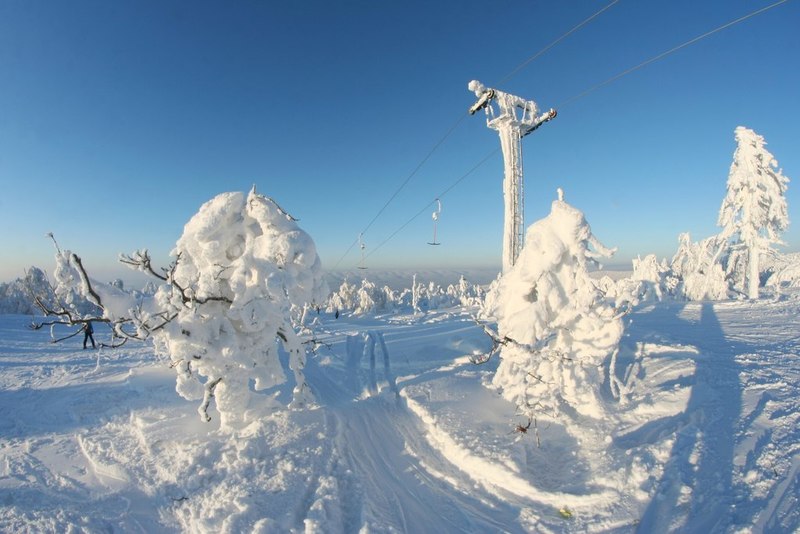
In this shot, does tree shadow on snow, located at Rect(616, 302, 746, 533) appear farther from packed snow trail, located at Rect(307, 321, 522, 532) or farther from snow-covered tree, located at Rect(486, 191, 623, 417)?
packed snow trail, located at Rect(307, 321, 522, 532)

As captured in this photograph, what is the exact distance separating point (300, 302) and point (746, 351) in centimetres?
1232

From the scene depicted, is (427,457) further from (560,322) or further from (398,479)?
(560,322)

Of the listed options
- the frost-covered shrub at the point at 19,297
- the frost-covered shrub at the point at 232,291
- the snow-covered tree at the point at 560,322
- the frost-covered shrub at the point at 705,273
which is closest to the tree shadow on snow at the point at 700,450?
the snow-covered tree at the point at 560,322

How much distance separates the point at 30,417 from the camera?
866cm

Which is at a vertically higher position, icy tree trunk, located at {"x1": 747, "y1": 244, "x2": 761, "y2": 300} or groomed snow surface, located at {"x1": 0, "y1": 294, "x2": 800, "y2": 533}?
icy tree trunk, located at {"x1": 747, "y1": 244, "x2": 761, "y2": 300}

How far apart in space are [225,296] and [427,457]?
5.24 meters

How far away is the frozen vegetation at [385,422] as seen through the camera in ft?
16.8

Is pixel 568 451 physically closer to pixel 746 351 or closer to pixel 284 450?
pixel 284 450

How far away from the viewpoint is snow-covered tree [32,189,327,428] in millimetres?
6281

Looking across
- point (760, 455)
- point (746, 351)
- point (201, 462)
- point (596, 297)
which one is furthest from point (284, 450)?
point (746, 351)

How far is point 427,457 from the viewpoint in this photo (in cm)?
692

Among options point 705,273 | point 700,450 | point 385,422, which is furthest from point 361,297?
point 700,450

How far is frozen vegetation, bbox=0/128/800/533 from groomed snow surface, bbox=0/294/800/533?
0.04 metres

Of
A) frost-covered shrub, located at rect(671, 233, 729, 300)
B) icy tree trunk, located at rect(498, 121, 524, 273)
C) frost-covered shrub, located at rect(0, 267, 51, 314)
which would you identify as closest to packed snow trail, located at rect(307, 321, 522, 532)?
icy tree trunk, located at rect(498, 121, 524, 273)
